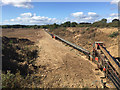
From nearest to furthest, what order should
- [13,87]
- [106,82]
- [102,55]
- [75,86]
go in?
1. [13,87]
2. [75,86]
3. [106,82]
4. [102,55]

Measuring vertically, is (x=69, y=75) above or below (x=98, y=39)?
below

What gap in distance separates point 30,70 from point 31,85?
137cm

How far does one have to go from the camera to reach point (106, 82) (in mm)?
5473

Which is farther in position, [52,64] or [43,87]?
[52,64]

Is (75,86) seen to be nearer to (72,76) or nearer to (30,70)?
(72,76)

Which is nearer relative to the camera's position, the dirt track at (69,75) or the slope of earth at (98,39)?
the dirt track at (69,75)

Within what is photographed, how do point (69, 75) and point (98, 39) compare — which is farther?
point (98, 39)

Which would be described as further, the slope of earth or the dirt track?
the slope of earth

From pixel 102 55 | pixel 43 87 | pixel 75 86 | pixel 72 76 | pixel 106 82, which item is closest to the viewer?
pixel 43 87

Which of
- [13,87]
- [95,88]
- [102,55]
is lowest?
[95,88]

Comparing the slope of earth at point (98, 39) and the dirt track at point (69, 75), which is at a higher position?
the slope of earth at point (98, 39)

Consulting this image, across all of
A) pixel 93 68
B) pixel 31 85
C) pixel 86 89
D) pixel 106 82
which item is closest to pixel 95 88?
pixel 86 89

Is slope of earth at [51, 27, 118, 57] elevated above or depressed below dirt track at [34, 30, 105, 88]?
above

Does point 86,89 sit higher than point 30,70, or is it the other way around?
point 30,70
